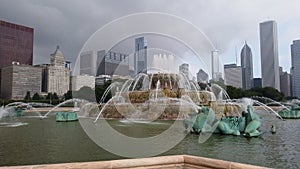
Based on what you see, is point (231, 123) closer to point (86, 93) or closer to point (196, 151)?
point (196, 151)

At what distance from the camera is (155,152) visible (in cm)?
771

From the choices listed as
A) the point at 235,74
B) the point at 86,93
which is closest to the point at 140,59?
the point at 86,93

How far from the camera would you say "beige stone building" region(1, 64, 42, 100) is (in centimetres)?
10525

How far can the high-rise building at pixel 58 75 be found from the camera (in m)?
107

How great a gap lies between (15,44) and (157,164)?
437 ft

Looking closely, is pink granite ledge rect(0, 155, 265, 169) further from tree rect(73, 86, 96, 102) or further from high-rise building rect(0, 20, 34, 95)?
high-rise building rect(0, 20, 34, 95)

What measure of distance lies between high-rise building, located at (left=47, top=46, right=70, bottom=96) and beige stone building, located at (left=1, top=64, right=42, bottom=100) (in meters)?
4.66

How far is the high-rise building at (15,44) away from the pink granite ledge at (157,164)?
12359cm

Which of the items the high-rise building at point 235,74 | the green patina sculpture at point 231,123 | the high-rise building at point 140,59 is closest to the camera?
the green patina sculpture at point 231,123

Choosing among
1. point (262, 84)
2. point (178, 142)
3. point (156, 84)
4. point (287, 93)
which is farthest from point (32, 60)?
point (178, 142)

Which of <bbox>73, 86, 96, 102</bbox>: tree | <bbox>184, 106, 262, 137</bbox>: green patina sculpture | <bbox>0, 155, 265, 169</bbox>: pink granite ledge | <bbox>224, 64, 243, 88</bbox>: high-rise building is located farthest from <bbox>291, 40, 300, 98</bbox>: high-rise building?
<bbox>0, 155, 265, 169</bbox>: pink granite ledge

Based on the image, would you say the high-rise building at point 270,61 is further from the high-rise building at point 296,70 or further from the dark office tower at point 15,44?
the dark office tower at point 15,44

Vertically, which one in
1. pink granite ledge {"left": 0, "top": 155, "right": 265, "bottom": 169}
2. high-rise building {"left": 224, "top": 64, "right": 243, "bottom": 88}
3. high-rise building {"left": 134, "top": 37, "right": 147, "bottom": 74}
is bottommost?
pink granite ledge {"left": 0, "top": 155, "right": 265, "bottom": 169}

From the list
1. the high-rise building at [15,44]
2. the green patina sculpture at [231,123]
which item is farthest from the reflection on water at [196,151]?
the high-rise building at [15,44]
